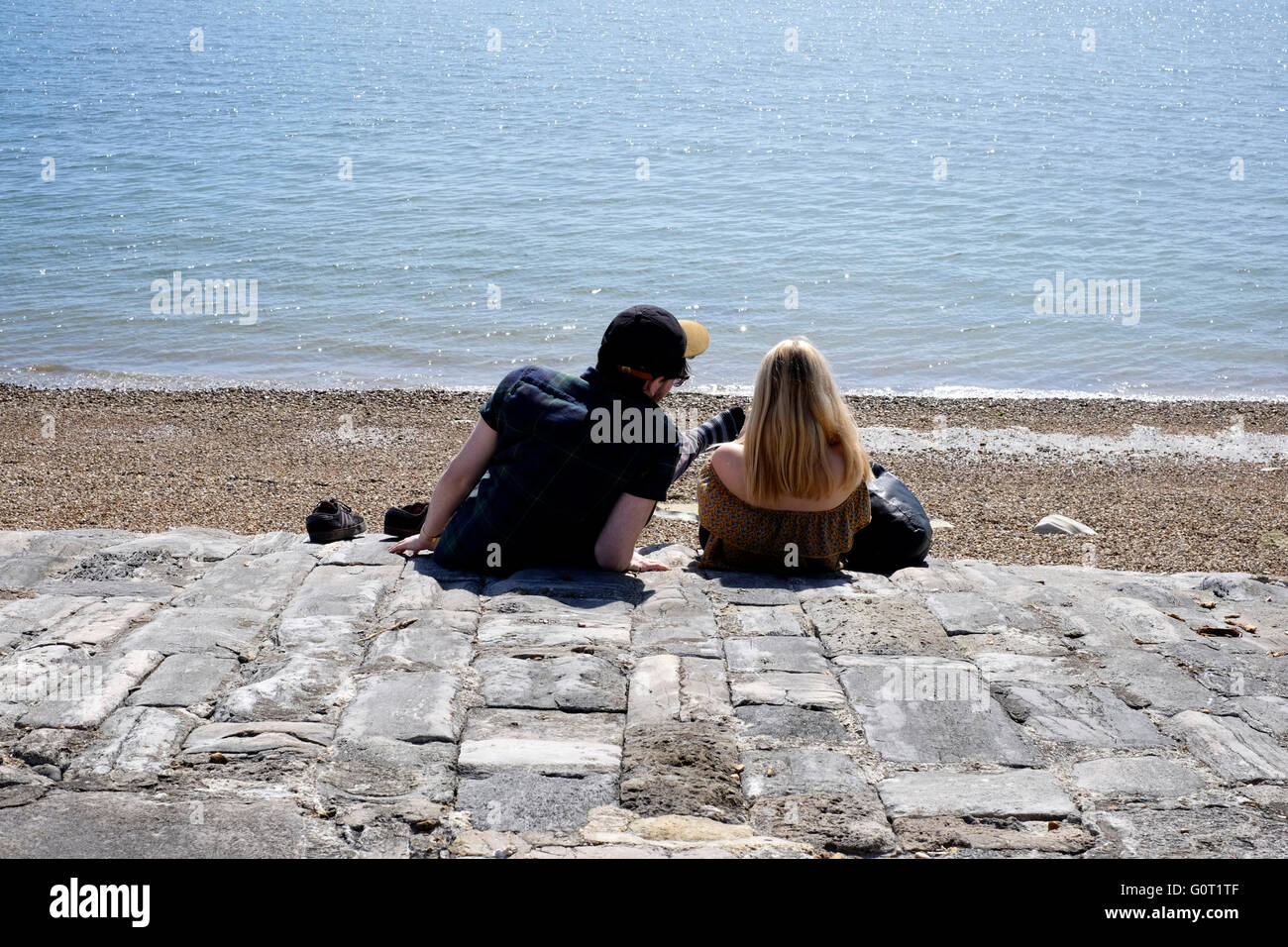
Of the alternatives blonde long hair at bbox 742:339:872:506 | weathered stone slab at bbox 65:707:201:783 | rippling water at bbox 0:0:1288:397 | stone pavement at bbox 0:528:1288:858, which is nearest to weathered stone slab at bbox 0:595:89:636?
stone pavement at bbox 0:528:1288:858

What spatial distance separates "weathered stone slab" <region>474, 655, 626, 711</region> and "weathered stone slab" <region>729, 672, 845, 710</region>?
355 mm

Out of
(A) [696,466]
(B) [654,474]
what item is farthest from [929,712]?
(A) [696,466]

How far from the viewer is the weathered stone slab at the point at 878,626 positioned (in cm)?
397

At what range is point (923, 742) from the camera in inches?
127

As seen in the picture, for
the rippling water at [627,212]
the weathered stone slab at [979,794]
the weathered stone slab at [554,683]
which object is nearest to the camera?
the weathered stone slab at [979,794]

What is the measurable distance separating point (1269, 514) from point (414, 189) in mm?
19214

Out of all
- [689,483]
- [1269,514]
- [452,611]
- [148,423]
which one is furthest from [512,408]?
[148,423]

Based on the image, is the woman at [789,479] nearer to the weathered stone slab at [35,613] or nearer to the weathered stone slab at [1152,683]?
the weathered stone slab at [1152,683]

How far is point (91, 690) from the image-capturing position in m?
3.38

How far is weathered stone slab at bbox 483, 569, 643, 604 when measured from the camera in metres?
4.48

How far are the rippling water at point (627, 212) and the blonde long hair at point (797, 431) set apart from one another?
875 cm

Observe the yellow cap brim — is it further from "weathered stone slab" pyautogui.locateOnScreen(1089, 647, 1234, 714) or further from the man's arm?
"weathered stone slab" pyautogui.locateOnScreen(1089, 647, 1234, 714)

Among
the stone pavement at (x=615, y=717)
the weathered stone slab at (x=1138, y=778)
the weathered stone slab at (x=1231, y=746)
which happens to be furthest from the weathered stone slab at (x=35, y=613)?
the weathered stone slab at (x=1231, y=746)
